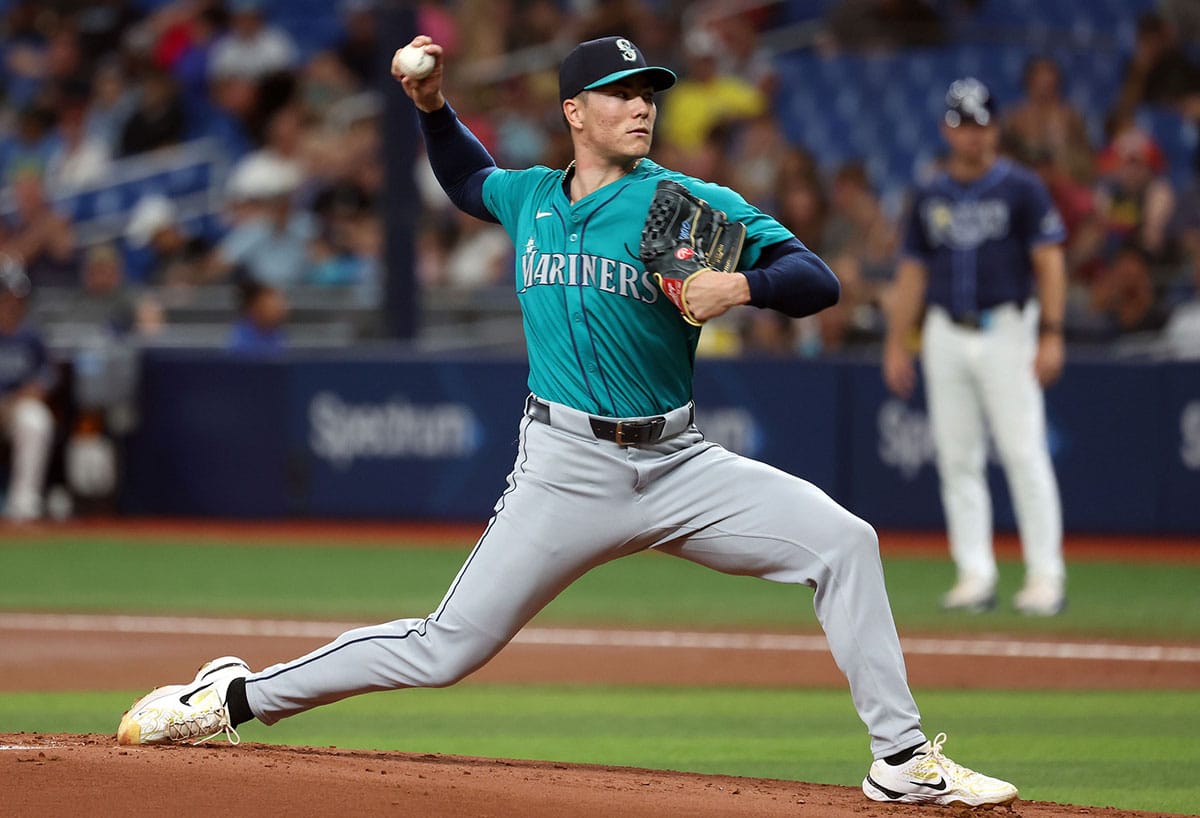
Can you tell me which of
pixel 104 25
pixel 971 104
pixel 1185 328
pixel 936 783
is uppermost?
pixel 104 25

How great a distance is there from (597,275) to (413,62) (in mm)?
833

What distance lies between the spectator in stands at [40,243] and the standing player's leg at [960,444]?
970 cm

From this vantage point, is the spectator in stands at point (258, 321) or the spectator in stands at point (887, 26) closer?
the spectator in stands at point (258, 321)

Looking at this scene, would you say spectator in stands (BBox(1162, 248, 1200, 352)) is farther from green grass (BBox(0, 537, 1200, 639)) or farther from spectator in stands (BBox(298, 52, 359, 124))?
spectator in stands (BBox(298, 52, 359, 124))

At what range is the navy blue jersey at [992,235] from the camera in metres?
8.86

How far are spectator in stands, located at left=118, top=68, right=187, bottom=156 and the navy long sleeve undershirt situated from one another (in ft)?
42.4

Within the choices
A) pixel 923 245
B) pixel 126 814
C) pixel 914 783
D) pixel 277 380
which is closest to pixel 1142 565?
pixel 923 245

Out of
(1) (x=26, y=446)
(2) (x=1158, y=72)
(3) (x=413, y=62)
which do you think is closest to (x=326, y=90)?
(1) (x=26, y=446)

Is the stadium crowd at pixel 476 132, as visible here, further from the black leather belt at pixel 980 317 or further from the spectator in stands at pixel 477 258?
the black leather belt at pixel 980 317

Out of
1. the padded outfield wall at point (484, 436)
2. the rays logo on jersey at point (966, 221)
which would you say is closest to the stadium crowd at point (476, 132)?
the padded outfield wall at point (484, 436)

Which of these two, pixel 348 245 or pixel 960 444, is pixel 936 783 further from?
pixel 348 245

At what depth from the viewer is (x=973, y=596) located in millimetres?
9141

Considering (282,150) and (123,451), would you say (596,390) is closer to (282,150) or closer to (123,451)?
(123,451)

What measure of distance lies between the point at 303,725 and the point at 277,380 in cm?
777
